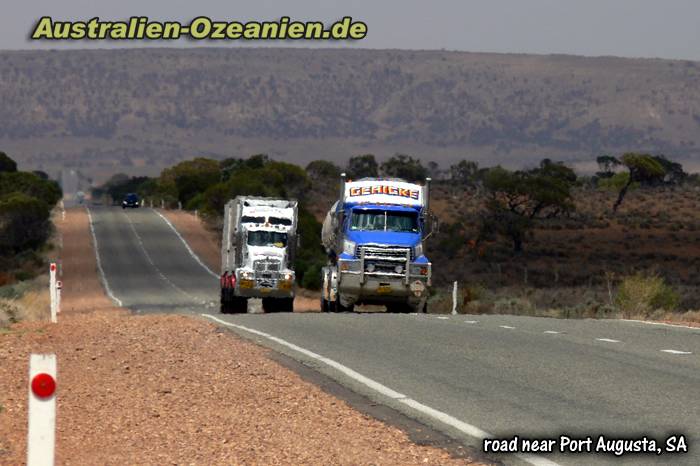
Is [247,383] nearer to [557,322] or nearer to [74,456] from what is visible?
[74,456]

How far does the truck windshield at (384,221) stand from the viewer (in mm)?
31609

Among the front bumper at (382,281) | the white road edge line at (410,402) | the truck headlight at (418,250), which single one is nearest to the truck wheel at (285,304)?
the front bumper at (382,281)

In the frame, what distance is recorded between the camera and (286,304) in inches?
1507

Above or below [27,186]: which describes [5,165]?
above

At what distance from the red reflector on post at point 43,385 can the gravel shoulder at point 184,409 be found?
258cm

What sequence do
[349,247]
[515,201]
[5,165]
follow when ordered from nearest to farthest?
[349,247] < [515,201] < [5,165]

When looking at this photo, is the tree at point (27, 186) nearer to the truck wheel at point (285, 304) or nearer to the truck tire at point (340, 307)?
the truck wheel at point (285, 304)

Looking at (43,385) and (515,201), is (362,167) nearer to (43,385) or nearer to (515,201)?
(515,201)

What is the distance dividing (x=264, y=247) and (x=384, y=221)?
631cm

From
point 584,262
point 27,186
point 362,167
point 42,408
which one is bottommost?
point 42,408

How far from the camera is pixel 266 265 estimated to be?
3675 cm

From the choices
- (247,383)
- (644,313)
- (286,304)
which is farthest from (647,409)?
(286,304)

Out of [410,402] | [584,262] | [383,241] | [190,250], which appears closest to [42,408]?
[410,402]

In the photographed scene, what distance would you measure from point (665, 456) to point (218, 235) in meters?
96.6
